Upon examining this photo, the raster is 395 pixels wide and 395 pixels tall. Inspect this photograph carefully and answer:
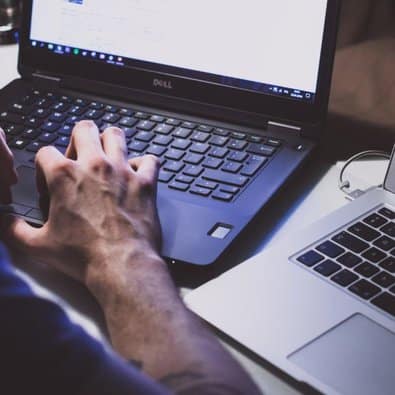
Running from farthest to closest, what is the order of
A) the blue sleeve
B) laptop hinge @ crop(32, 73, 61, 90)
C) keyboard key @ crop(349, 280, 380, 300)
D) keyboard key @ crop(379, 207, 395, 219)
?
laptop hinge @ crop(32, 73, 61, 90)
keyboard key @ crop(379, 207, 395, 219)
keyboard key @ crop(349, 280, 380, 300)
the blue sleeve

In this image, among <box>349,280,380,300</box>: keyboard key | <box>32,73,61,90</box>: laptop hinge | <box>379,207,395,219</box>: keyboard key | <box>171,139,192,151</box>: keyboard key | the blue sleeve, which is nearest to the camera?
the blue sleeve

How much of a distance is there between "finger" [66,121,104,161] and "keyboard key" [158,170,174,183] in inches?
3.0

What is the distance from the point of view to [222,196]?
0.74m

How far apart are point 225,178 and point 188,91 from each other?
0.18 metres

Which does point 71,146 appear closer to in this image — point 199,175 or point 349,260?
point 199,175

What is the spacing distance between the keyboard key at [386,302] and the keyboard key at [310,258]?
0.07m

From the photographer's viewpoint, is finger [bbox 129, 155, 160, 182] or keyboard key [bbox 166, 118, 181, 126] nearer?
finger [bbox 129, 155, 160, 182]

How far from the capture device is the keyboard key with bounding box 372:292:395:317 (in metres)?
0.60

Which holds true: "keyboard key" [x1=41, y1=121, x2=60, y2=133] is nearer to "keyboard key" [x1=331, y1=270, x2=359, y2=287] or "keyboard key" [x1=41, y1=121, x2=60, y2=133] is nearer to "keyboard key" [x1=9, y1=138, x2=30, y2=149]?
"keyboard key" [x1=9, y1=138, x2=30, y2=149]

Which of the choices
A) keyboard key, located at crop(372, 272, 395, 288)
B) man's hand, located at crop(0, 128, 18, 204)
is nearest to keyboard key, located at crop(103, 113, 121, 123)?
man's hand, located at crop(0, 128, 18, 204)

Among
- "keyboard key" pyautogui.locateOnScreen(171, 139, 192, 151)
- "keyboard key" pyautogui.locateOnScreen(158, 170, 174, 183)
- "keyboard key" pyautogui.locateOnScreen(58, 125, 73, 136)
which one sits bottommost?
"keyboard key" pyautogui.locateOnScreen(58, 125, 73, 136)

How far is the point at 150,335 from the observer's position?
→ 542mm

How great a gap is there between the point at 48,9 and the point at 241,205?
1.44 ft

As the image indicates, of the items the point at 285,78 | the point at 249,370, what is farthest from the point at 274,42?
the point at 249,370
